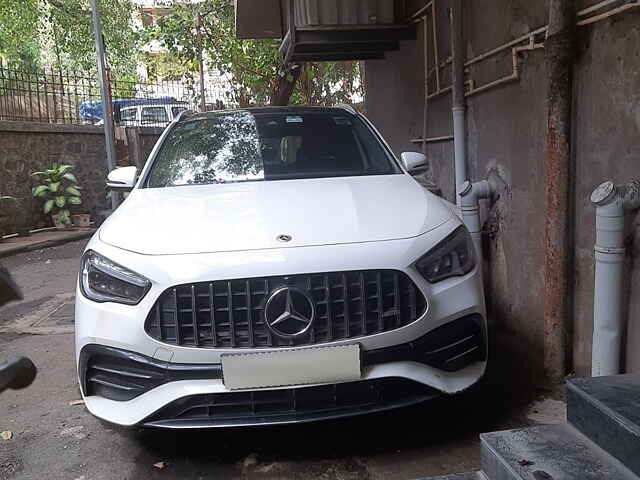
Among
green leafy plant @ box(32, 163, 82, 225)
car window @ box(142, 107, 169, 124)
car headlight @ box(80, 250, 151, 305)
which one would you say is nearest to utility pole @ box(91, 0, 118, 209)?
green leafy plant @ box(32, 163, 82, 225)

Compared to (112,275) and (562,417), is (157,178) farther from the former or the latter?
(562,417)

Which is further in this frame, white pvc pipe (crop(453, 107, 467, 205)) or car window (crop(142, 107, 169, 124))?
car window (crop(142, 107, 169, 124))

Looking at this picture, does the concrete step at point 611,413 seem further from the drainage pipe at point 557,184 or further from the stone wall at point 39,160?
the stone wall at point 39,160

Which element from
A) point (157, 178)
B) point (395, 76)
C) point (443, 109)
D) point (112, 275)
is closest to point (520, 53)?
point (443, 109)

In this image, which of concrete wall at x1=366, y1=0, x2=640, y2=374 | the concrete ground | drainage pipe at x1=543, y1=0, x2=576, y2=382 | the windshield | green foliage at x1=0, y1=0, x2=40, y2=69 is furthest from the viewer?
green foliage at x1=0, y1=0, x2=40, y2=69

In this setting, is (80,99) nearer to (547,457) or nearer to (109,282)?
(109,282)

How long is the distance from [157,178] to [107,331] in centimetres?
136

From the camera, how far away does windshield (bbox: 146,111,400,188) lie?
356cm

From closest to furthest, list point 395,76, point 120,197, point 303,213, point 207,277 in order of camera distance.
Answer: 1. point 207,277
2. point 303,213
3. point 395,76
4. point 120,197

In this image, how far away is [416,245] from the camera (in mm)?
2537

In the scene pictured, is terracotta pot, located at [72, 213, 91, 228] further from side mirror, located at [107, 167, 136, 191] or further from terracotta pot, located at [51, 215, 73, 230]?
side mirror, located at [107, 167, 136, 191]

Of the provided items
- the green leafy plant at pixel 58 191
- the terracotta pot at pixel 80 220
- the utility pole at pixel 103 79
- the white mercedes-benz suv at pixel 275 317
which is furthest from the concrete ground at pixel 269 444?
the terracotta pot at pixel 80 220

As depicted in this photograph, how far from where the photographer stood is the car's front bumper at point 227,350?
237cm

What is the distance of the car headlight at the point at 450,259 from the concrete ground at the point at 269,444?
0.55 m
